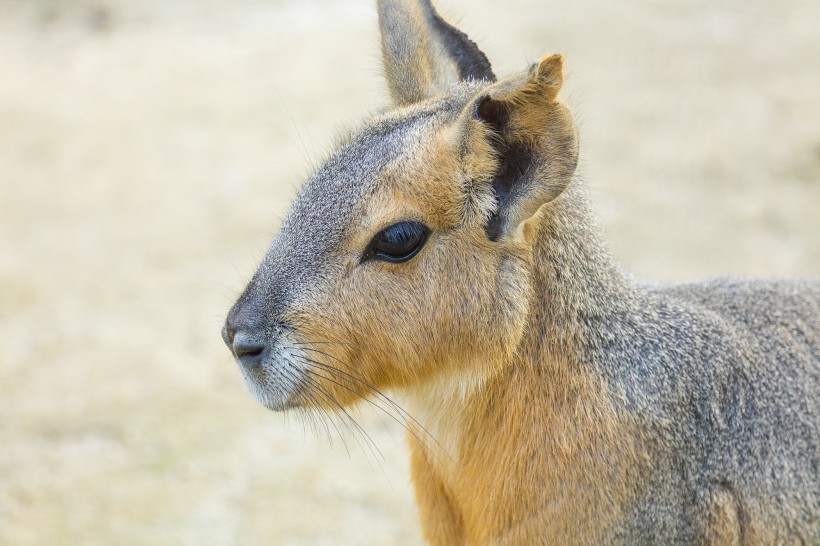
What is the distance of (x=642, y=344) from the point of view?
3.16 meters

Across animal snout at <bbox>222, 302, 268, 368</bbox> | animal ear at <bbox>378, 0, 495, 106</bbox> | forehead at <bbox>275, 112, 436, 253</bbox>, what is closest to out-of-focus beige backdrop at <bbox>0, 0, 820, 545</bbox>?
animal ear at <bbox>378, 0, 495, 106</bbox>

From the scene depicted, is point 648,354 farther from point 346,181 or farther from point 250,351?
point 250,351

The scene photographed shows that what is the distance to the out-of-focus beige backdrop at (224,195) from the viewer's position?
5.08m

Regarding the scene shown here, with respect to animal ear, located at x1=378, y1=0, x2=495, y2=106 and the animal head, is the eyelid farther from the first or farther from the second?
animal ear, located at x1=378, y1=0, x2=495, y2=106

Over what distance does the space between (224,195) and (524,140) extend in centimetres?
519

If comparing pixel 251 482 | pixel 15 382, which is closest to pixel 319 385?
pixel 251 482

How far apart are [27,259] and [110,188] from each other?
1133 mm

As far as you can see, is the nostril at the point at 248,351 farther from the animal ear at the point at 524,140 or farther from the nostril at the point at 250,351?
the animal ear at the point at 524,140

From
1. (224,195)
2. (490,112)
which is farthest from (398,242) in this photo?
(224,195)

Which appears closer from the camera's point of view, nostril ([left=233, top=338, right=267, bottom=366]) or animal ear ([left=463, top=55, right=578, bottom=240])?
animal ear ([left=463, top=55, right=578, bottom=240])

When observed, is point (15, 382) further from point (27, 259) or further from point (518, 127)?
point (518, 127)

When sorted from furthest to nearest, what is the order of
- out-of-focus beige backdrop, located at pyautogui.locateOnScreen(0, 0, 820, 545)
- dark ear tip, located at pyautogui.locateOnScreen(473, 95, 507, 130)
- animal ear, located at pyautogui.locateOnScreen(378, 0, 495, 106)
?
out-of-focus beige backdrop, located at pyautogui.locateOnScreen(0, 0, 820, 545) < animal ear, located at pyautogui.locateOnScreen(378, 0, 495, 106) < dark ear tip, located at pyautogui.locateOnScreen(473, 95, 507, 130)

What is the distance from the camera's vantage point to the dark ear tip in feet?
8.73

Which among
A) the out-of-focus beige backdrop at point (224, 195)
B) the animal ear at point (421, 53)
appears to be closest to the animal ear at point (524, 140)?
the out-of-focus beige backdrop at point (224, 195)
